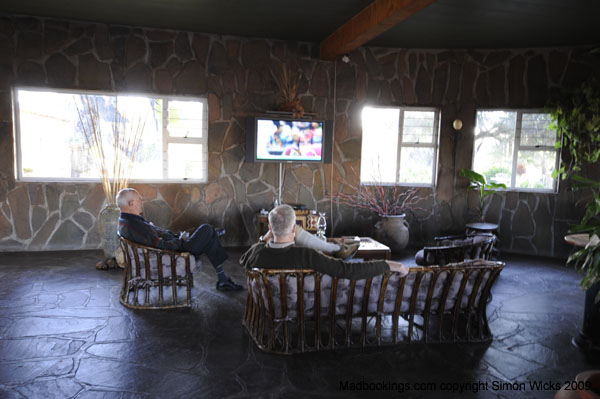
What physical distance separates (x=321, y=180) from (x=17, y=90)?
4.01 m

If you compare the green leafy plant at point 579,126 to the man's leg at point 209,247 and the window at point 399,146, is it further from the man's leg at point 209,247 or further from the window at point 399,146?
the man's leg at point 209,247

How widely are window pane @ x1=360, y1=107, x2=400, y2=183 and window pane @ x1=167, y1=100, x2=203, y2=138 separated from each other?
7.73ft

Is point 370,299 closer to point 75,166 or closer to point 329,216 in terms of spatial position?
point 329,216

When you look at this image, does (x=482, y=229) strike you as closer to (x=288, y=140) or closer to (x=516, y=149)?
(x=516, y=149)

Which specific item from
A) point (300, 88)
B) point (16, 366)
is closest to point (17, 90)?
point (300, 88)

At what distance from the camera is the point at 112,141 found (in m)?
5.50

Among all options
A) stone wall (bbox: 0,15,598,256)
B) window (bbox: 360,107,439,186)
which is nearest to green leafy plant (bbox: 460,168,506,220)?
stone wall (bbox: 0,15,598,256)

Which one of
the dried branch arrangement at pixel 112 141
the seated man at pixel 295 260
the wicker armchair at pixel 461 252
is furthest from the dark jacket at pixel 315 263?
the dried branch arrangement at pixel 112 141

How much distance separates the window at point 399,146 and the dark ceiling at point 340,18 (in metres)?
1.03

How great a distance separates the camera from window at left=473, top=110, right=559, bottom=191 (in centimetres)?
608

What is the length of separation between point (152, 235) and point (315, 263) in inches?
66.4

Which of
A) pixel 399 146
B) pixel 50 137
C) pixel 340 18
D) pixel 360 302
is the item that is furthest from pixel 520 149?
pixel 50 137

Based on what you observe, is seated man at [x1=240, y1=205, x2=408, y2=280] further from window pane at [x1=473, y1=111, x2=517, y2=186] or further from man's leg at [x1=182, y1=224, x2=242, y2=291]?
window pane at [x1=473, y1=111, x2=517, y2=186]

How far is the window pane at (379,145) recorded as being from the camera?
6387 mm
